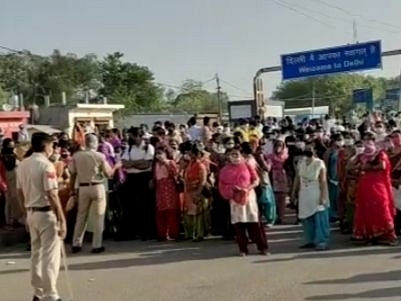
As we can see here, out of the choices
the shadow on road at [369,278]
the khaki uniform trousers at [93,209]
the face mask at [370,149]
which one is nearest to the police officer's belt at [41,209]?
the shadow on road at [369,278]

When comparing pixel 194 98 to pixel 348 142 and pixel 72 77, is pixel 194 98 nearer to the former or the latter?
pixel 72 77

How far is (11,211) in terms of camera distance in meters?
14.0

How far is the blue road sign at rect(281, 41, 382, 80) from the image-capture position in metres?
30.8

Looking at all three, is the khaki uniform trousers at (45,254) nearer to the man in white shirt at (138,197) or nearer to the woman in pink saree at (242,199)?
the woman in pink saree at (242,199)

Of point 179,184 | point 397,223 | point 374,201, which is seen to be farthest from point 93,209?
point 397,223

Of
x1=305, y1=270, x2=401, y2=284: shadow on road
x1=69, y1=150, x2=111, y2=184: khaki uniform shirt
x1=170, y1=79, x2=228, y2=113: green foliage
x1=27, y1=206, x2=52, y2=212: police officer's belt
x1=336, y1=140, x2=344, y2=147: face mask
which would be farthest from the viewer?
x1=170, y1=79, x2=228, y2=113: green foliage

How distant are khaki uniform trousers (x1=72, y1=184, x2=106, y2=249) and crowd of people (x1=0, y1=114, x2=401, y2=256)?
0.02 m

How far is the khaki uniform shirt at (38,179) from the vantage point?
805 cm

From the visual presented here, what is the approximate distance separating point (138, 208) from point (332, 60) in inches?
796

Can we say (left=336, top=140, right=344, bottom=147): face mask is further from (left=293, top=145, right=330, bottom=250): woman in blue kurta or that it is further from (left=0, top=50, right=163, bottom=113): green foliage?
(left=0, top=50, right=163, bottom=113): green foliage

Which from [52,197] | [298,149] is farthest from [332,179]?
[52,197]

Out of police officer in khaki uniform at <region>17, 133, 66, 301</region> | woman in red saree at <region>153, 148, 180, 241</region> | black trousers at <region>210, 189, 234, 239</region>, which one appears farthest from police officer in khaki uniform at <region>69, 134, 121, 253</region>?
police officer in khaki uniform at <region>17, 133, 66, 301</region>

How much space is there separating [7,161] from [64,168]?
4.65 ft

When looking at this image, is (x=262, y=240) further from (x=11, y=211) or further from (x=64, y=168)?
(x=11, y=211)
